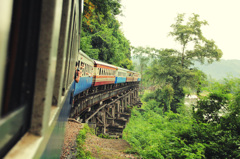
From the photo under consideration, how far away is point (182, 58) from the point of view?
87.2 ft

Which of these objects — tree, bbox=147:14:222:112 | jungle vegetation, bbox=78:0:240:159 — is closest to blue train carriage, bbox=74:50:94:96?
jungle vegetation, bbox=78:0:240:159

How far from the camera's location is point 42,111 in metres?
0.85

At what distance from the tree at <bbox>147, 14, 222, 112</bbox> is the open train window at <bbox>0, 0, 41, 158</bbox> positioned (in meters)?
25.1

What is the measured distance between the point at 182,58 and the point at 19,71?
27554 mm

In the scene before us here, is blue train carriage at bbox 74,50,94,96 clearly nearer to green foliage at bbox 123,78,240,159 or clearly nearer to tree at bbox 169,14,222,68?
green foliage at bbox 123,78,240,159

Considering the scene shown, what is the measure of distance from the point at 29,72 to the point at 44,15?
0.24 meters

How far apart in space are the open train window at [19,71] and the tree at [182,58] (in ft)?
82.3

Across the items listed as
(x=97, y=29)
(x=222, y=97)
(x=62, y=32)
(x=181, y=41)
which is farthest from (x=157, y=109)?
(x=62, y=32)

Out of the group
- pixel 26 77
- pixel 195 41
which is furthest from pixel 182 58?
pixel 26 77

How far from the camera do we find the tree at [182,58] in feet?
81.7

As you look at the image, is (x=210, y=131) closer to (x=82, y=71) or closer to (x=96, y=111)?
(x=82, y=71)

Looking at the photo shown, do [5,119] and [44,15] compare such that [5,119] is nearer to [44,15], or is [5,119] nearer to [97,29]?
[44,15]

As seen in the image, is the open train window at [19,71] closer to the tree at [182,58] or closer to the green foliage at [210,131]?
the green foliage at [210,131]

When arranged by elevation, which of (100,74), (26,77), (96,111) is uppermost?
(100,74)
